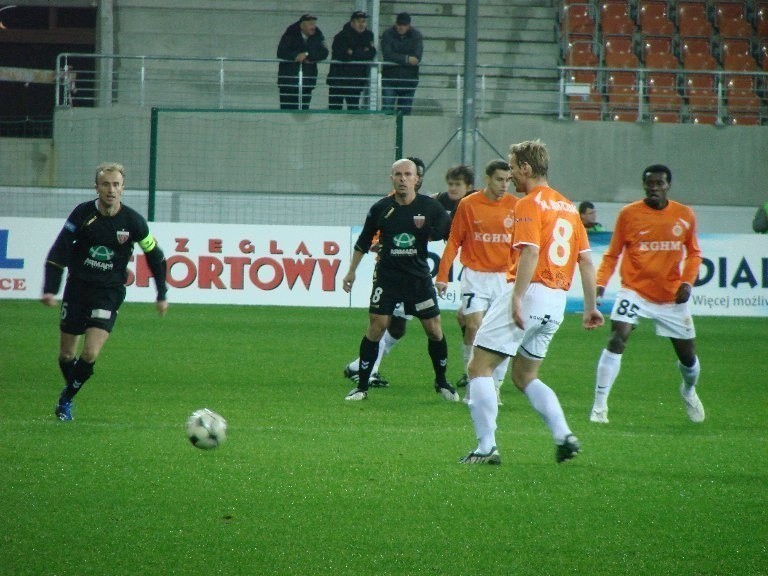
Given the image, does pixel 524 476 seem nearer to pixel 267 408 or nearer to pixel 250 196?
pixel 267 408

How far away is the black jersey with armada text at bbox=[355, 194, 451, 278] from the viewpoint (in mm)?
10008

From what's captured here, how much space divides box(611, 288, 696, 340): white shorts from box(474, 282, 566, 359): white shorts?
7.45ft

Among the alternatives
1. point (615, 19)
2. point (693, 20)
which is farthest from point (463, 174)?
point (693, 20)

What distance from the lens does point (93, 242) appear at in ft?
27.8

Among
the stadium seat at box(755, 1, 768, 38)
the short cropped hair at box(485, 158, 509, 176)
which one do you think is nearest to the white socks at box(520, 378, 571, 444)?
the short cropped hair at box(485, 158, 509, 176)

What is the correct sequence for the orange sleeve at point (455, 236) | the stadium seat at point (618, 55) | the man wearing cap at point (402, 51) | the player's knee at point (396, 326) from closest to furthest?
1. the orange sleeve at point (455, 236)
2. the player's knee at point (396, 326)
3. the man wearing cap at point (402, 51)
4. the stadium seat at point (618, 55)

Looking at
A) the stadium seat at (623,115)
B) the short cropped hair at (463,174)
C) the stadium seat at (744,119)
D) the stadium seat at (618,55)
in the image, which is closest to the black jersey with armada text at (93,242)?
the short cropped hair at (463,174)

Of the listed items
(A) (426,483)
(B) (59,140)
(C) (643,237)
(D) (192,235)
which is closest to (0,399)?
(A) (426,483)

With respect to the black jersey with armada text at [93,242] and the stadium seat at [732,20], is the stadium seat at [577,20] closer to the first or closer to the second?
the stadium seat at [732,20]

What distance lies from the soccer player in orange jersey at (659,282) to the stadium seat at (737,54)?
59.3 feet

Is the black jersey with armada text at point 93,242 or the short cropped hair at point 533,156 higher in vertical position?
the short cropped hair at point 533,156

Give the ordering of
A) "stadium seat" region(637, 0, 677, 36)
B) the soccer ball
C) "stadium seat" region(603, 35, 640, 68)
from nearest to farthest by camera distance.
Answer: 1. the soccer ball
2. "stadium seat" region(603, 35, 640, 68)
3. "stadium seat" region(637, 0, 677, 36)

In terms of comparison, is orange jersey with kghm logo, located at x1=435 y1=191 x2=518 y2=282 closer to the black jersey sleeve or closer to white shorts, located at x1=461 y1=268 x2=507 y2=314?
white shorts, located at x1=461 y1=268 x2=507 y2=314

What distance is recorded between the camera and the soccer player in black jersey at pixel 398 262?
996 cm
